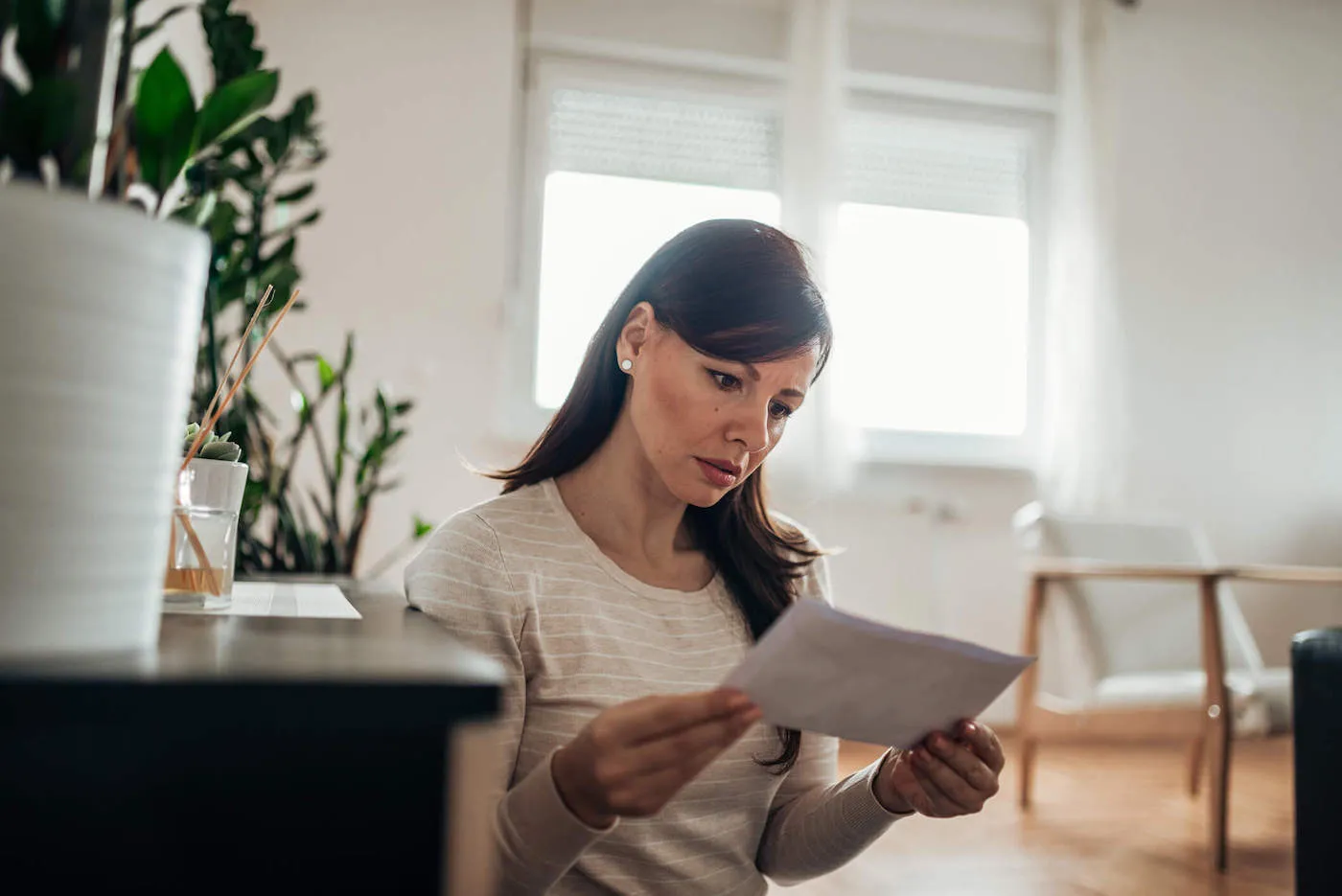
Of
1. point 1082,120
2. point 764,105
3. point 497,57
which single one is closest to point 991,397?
point 1082,120

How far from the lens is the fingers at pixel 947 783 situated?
998 mm

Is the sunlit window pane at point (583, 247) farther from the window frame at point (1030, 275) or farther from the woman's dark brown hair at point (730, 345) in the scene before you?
the woman's dark brown hair at point (730, 345)

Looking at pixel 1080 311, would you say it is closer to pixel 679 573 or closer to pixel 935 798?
pixel 679 573

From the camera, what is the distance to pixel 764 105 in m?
4.34

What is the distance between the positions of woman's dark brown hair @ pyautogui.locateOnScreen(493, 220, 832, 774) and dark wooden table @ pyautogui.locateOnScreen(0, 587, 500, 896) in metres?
0.78

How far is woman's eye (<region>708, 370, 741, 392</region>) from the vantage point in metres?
1.16

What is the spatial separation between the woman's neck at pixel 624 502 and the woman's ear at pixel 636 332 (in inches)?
3.2

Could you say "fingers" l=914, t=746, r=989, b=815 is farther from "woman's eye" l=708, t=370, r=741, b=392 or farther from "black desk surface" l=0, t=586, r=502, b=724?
"black desk surface" l=0, t=586, r=502, b=724

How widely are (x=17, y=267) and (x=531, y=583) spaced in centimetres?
71

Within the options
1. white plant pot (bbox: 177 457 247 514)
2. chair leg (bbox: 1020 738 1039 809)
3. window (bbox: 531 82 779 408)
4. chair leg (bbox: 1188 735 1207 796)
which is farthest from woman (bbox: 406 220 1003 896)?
window (bbox: 531 82 779 408)

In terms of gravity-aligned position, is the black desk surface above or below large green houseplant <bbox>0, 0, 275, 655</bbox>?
below

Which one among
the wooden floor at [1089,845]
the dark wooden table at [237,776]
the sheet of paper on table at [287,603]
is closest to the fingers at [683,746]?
the sheet of paper on table at [287,603]

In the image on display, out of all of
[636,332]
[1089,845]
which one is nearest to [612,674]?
[636,332]

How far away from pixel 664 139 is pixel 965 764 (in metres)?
3.61
